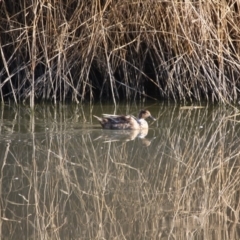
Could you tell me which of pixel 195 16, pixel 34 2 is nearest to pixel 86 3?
pixel 34 2

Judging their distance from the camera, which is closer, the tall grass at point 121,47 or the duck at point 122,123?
the duck at point 122,123

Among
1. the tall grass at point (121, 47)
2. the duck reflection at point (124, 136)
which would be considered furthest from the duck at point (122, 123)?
the tall grass at point (121, 47)

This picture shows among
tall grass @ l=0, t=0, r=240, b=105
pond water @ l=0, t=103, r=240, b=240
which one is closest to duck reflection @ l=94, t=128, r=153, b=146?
pond water @ l=0, t=103, r=240, b=240

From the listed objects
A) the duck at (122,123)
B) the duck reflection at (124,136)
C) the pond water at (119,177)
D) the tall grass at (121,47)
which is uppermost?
the tall grass at (121,47)

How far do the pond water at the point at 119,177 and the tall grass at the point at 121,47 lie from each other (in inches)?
20.7

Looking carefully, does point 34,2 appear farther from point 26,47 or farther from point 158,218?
point 158,218

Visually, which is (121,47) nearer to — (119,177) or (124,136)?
(124,136)

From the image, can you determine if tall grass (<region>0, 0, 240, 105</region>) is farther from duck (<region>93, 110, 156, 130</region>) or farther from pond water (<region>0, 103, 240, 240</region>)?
duck (<region>93, 110, 156, 130</region>)

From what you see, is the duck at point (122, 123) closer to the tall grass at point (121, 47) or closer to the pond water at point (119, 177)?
the pond water at point (119, 177)

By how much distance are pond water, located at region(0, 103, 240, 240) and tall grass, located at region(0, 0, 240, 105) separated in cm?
53

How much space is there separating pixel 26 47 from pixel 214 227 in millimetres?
4826

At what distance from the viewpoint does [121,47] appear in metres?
9.05

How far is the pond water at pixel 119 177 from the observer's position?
5.00m

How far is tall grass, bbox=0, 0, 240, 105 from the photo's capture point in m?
8.91
